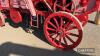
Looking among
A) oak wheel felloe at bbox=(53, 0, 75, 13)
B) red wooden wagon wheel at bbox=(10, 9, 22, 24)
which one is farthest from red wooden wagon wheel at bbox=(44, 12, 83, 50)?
red wooden wagon wheel at bbox=(10, 9, 22, 24)

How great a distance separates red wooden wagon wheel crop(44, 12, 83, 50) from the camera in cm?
548

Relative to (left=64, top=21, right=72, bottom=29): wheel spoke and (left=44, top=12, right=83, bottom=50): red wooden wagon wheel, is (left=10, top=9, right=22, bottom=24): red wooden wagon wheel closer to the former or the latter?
(left=44, top=12, right=83, bottom=50): red wooden wagon wheel

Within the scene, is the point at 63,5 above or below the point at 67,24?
above

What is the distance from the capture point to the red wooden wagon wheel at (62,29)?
216 inches

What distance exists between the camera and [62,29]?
5660 millimetres

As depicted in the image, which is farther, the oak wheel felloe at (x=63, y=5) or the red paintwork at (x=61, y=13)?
the oak wheel felloe at (x=63, y=5)

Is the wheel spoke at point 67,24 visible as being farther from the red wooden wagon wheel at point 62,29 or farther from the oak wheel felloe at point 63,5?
the oak wheel felloe at point 63,5

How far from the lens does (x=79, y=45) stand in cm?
591

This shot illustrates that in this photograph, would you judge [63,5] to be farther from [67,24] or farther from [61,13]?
[67,24]

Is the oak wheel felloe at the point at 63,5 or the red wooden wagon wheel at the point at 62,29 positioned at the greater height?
the oak wheel felloe at the point at 63,5

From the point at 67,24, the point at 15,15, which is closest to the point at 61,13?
the point at 67,24

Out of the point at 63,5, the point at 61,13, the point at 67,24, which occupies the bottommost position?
the point at 67,24

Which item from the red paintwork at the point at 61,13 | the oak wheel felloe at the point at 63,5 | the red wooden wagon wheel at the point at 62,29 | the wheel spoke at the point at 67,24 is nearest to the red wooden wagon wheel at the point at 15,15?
the red paintwork at the point at 61,13

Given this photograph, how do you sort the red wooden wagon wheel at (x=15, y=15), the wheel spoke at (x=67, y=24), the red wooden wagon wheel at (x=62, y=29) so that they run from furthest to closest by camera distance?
the red wooden wagon wheel at (x=15, y=15) → the wheel spoke at (x=67, y=24) → the red wooden wagon wheel at (x=62, y=29)
